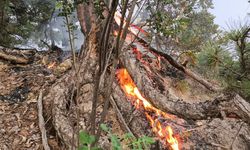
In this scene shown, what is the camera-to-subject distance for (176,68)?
6.95 m

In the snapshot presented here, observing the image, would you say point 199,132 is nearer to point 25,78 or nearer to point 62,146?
point 62,146

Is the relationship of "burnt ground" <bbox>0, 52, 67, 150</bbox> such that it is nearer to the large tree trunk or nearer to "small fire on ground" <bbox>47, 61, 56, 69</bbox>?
"small fire on ground" <bbox>47, 61, 56, 69</bbox>

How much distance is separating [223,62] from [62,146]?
308cm

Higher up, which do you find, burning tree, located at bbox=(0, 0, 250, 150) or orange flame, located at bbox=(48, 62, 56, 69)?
orange flame, located at bbox=(48, 62, 56, 69)

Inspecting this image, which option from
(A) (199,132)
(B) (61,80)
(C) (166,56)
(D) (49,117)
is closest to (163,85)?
(C) (166,56)

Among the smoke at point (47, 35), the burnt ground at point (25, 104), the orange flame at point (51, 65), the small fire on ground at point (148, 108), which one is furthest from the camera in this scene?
the orange flame at point (51, 65)

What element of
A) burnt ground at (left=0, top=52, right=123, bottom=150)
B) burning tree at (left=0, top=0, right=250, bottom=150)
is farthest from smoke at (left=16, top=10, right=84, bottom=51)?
burning tree at (left=0, top=0, right=250, bottom=150)

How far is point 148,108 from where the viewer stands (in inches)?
205

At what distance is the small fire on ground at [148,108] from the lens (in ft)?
15.7

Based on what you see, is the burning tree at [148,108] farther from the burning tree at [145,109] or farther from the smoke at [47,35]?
the smoke at [47,35]

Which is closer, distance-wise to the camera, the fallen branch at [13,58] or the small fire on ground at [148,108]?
the small fire on ground at [148,108]

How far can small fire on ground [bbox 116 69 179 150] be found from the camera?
4.78m

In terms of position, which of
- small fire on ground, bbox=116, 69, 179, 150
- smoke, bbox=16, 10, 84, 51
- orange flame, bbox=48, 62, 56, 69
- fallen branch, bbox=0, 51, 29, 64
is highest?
smoke, bbox=16, 10, 84, 51

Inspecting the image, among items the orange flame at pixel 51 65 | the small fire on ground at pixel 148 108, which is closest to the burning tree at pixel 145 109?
the small fire on ground at pixel 148 108
